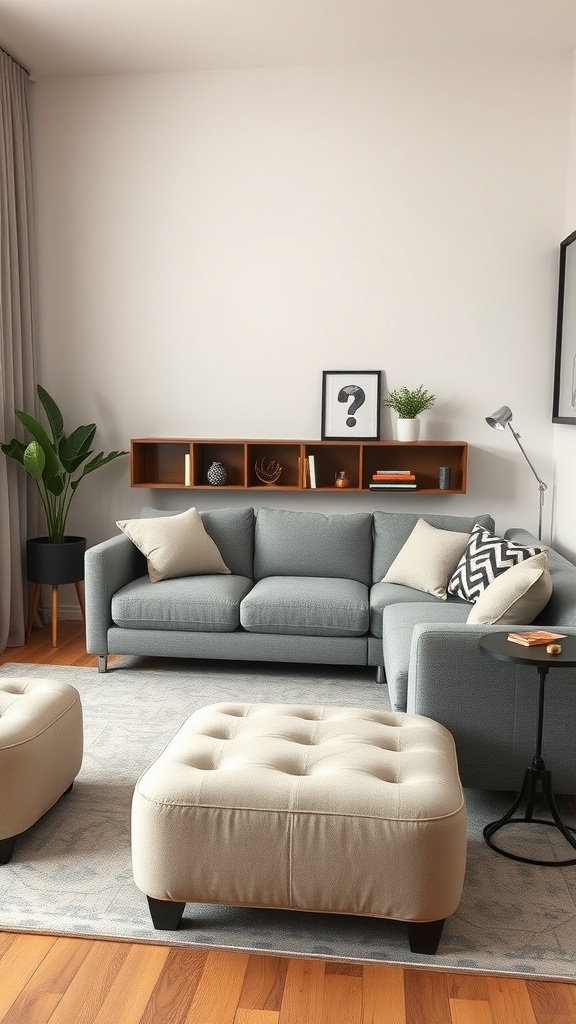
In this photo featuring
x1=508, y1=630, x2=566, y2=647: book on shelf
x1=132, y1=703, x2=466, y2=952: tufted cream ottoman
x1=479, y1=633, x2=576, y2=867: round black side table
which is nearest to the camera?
x1=132, y1=703, x2=466, y2=952: tufted cream ottoman

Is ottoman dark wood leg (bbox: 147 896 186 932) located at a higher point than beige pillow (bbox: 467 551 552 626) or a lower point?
lower

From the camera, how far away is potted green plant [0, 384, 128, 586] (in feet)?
15.2

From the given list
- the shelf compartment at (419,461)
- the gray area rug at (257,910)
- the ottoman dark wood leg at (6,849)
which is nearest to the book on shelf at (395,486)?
the shelf compartment at (419,461)

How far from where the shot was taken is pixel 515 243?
4.82m

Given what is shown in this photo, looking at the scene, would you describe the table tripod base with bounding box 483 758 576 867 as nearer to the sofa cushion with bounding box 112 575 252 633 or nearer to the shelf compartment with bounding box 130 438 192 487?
the sofa cushion with bounding box 112 575 252 633

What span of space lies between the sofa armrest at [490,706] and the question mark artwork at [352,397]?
2404 mm

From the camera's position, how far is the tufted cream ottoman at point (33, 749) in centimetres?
246

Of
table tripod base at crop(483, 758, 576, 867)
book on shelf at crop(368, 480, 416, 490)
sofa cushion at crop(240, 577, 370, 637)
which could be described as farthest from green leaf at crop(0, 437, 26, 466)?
table tripod base at crop(483, 758, 576, 867)

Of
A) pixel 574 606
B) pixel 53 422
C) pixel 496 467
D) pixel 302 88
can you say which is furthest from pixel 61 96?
pixel 574 606

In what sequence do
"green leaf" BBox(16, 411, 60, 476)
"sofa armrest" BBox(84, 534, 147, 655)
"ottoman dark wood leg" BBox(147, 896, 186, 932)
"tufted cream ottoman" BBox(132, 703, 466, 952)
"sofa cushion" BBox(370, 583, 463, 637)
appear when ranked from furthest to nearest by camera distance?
"green leaf" BBox(16, 411, 60, 476) < "sofa armrest" BBox(84, 534, 147, 655) < "sofa cushion" BBox(370, 583, 463, 637) < "ottoman dark wood leg" BBox(147, 896, 186, 932) < "tufted cream ottoman" BBox(132, 703, 466, 952)

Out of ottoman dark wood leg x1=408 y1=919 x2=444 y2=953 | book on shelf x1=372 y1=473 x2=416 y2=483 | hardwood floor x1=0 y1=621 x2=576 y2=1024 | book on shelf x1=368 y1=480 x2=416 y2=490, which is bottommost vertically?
hardwood floor x1=0 y1=621 x2=576 y2=1024

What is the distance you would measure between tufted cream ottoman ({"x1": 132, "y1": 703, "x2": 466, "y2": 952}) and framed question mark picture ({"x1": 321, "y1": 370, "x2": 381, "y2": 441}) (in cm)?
297

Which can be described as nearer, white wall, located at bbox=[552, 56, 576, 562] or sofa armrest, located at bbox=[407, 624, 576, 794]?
sofa armrest, located at bbox=[407, 624, 576, 794]

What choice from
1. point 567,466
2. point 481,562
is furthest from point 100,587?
point 567,466
